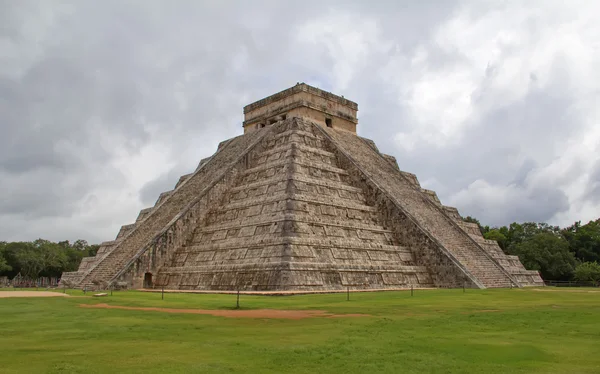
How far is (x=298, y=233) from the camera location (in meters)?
20.1

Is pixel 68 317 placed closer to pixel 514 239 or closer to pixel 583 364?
pixel 583 364

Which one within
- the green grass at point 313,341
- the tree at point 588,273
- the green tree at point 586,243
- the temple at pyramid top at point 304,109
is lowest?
the green grass at point 313,341

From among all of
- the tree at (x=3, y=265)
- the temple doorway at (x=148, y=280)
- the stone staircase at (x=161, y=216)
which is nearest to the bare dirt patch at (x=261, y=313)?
the temple doorway at (x=148, y=280)

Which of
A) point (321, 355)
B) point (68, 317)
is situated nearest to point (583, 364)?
point (321, 355)

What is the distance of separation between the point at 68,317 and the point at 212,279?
9.41 metres

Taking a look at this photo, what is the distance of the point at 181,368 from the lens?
20.4ft

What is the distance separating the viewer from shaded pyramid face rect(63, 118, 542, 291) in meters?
19.9

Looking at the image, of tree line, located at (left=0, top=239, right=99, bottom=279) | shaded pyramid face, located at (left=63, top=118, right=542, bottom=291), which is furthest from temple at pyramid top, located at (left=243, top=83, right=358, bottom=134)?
tree line, located at (left=0, top=239, right=99, bottom=279)

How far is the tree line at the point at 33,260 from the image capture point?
56.5m

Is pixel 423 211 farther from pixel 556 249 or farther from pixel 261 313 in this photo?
pixel 556 249

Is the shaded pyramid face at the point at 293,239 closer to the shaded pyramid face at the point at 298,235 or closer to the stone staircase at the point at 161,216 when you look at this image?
the shaded pyramid face at the point at 298,235

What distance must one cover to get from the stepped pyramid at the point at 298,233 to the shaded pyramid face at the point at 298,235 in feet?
0.17

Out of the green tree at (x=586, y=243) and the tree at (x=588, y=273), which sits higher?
the green tree at (x=586, y=243)

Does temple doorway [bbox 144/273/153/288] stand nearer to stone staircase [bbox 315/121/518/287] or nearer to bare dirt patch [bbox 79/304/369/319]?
bare dirt patch [bbox 79/304/369/319]
